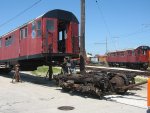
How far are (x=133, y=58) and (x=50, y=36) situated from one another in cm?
2948

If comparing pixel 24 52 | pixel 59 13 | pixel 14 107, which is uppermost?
pixel 59 13

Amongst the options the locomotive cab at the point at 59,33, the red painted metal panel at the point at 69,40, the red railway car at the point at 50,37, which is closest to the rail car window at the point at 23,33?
the red railway car at the point at 50,37

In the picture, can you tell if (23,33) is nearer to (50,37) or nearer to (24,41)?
(24,41)

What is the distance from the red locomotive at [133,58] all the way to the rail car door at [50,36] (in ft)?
71.1

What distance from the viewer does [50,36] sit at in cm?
1866

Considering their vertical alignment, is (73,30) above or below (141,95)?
above

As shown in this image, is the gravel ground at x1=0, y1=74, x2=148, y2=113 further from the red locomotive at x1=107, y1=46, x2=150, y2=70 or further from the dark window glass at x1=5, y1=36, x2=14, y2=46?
the red locomotive at x1=107, y1=46, x2=150, y2=70

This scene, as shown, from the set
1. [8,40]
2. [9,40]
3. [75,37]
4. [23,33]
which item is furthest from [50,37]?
[8,40]

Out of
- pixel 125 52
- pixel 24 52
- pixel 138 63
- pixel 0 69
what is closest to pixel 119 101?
pixel 24 52

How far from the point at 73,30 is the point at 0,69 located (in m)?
13.4

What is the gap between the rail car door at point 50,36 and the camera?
60.6ft

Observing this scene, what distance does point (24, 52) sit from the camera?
70.9 ft

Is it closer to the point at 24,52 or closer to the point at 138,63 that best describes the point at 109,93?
the point at 24,52

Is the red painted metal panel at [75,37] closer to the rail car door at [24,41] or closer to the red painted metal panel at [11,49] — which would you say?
the rail car door at [24,41]
